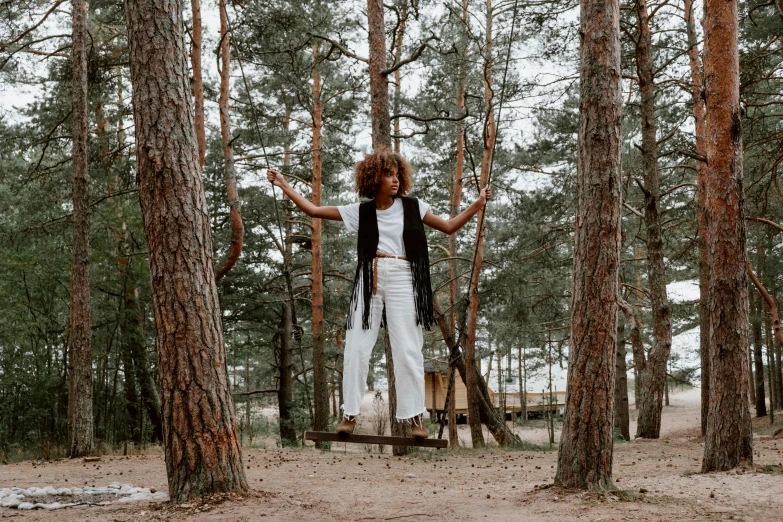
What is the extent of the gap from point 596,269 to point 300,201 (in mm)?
2544

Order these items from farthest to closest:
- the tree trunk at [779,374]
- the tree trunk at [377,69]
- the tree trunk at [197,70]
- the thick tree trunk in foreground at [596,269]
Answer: the tree trunk at [779,374] < the tree trunk at [197,70] < the tree trunk at [377,69] < the thick tree trunk in foreground at [596,269]

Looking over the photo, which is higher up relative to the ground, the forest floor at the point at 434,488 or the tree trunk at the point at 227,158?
the tree trunk at the point at 227,158

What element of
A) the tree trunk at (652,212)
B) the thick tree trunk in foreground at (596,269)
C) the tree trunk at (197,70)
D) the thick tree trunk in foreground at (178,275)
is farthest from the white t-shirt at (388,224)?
the tree trunk at (652,212)

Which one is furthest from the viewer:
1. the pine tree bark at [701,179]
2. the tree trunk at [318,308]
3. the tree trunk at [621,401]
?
the tree trunk at [621,401]

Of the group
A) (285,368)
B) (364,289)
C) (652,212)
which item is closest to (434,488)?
(364,289)

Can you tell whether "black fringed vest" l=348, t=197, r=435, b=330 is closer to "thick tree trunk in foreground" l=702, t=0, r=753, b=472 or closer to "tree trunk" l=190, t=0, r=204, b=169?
"thick tree trunk in foreground" l=702, t=0, r=753, b=472

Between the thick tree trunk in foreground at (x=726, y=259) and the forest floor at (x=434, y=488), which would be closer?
the forest floor at (x=434, y=488)

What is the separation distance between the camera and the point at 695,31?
13.1 m

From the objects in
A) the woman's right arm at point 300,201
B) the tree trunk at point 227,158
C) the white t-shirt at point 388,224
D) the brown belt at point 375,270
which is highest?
the tree trunk at point 227,158

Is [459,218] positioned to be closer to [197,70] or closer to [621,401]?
[197,70]

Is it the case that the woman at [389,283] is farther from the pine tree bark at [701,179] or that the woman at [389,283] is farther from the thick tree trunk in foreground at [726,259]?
the pine tree bark at [701,179]

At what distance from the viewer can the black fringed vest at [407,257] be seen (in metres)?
5.09

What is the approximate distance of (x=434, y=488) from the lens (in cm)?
735

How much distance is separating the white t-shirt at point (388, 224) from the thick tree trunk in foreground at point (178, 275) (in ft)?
3.96
